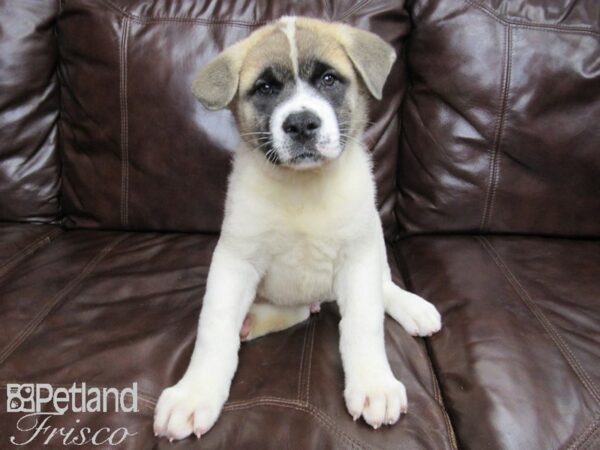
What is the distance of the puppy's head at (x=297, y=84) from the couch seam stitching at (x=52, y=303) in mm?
709

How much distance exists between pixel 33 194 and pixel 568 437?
1887mm

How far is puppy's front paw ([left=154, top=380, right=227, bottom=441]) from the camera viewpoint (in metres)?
1.05

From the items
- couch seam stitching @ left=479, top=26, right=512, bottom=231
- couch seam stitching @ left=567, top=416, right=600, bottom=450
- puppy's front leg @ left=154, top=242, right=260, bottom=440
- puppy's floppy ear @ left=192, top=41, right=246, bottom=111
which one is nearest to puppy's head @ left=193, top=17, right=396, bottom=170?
puppy's floppy ear @ left=192, top=41, right=246, bottom=111

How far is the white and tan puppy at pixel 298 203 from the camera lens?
3.90ft

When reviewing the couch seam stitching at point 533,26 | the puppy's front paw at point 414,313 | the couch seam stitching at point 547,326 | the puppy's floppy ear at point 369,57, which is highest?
the couch seam stitching at point 533,26

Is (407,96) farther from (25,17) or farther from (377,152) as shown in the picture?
(25,17)

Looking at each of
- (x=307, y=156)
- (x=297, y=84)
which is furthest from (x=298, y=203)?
(x=297, y=84)

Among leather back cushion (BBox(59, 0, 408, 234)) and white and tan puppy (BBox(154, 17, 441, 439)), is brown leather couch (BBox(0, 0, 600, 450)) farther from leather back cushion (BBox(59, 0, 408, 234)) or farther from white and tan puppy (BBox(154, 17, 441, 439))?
white and tan puppy (BBox(154, 17, 441, 439))

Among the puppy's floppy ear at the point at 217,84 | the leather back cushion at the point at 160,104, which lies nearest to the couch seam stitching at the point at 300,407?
the puppy's floppy ear at the point at 217,84

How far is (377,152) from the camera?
1.94 meters

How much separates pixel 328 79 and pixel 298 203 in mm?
→ 313

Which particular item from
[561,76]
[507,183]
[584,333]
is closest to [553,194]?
[507,183]

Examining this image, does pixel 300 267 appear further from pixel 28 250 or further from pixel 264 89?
pixel 28 250

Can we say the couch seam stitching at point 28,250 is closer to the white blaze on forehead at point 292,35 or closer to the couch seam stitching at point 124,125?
the couch seam stitching at point 124,125
